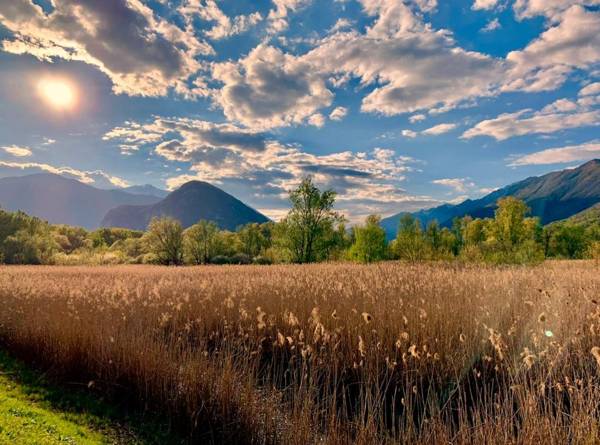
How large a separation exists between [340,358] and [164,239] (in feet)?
147

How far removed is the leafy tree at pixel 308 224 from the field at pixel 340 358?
110 ft

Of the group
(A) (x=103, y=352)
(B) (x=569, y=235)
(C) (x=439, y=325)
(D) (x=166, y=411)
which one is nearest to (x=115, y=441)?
(D) (x=166, y=411)

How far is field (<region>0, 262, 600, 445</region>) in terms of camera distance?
3.42 meters

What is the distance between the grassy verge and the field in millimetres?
266

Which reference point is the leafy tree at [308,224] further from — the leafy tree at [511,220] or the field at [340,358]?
the field at [340,358]

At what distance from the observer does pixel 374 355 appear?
538 cm

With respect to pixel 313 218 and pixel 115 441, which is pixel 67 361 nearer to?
pixel 115 441

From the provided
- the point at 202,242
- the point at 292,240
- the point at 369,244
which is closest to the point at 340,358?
the point at 292,240

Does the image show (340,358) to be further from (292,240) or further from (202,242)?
(202,242)

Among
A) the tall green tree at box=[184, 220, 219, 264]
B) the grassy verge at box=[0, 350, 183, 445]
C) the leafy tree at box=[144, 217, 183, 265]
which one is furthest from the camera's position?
the tall green tree at box=[184, 220, 219, 264]

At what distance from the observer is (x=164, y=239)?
46250mm

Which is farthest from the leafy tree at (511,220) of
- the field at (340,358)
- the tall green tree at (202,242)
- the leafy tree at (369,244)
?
the tall green tree at (202,242)

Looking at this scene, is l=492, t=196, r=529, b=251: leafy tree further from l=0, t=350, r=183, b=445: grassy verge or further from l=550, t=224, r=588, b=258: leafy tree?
l=0, t=350, r=183, b=445: grassy verge

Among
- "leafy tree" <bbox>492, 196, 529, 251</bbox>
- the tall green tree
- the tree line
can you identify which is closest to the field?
Answer: the tree line
